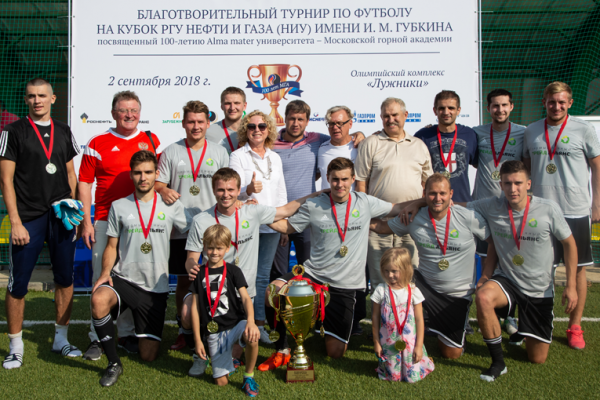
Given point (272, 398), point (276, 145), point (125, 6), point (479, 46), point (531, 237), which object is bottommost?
point (272, 398)

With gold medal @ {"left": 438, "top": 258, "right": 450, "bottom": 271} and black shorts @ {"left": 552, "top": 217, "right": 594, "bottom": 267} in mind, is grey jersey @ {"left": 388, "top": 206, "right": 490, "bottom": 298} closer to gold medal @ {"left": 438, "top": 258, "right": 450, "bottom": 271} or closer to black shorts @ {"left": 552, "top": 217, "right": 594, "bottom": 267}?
gold medal @ {"left": 438, "top": 258, "right": 450, "bottom": 271}

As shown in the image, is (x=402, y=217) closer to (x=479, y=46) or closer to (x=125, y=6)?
(x=479, y=46)

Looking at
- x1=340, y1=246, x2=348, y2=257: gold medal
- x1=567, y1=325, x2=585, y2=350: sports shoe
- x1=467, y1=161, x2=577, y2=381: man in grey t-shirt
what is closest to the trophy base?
x1=340, y1=246, x2=348, y2=257: gold medal

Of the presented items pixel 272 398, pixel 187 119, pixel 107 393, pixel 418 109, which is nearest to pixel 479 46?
pixel 418 109

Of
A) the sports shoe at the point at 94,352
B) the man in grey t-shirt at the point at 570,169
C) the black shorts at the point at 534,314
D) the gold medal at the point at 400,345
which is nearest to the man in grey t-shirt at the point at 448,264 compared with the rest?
the black shorts at the point at 534,314

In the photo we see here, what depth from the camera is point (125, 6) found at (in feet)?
21.5

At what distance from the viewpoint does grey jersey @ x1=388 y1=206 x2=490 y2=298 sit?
347 cm

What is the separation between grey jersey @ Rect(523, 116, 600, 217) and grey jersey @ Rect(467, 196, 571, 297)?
→ 524 millimetres

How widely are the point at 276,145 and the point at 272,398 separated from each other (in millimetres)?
2229

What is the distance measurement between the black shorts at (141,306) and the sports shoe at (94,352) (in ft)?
1.22

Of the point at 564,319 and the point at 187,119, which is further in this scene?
the point at 564,319

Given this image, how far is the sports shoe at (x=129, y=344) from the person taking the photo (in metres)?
3.70

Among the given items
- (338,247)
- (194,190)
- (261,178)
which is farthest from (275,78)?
(338,247)

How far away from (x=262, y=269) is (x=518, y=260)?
2001mm
